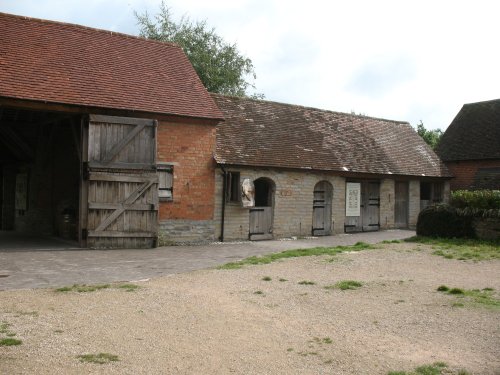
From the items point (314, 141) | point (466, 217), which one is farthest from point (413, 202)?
point (466, 217)

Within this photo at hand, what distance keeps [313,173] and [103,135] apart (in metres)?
8.68

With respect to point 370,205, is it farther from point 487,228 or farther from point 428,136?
point 428,136

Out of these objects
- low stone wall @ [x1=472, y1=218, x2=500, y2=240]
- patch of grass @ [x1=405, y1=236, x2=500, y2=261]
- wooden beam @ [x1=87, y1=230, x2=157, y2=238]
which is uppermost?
low stone wall @ [x1=472, y1=218, x2=500, y2=240]

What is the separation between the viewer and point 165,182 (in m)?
16.9

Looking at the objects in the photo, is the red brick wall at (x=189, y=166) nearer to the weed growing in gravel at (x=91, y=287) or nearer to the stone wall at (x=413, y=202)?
the weed growing in gravel at (x=91, y=287)

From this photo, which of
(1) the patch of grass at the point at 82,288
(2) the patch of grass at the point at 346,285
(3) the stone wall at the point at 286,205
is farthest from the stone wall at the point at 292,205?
(1) the patch of grass at the point at 82,288

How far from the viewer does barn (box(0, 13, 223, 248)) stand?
1526 cm

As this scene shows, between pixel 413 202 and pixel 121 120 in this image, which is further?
pixel 413 202

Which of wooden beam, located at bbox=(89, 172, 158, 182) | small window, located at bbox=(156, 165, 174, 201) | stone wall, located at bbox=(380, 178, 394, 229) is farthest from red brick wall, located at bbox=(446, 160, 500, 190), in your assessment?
wooden beam, located at bbox=(89, 172, 158, 182)

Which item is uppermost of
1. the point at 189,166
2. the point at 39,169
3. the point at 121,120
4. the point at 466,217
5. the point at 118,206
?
the point at 121,120

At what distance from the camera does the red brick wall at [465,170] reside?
2685cm

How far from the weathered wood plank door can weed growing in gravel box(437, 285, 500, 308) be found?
10.2 m

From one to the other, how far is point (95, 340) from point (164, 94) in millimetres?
12137

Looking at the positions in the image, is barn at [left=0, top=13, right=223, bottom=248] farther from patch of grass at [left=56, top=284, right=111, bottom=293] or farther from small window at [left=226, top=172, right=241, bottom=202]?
patch of grass at [left=56, top=284, right=111, bottom=293]
